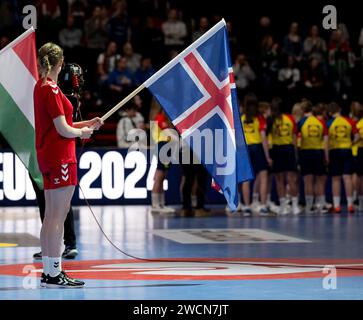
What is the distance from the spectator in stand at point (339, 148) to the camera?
733 inches

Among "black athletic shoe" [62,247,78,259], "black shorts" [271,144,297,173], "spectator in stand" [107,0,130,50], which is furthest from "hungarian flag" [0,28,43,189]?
"spectator in stand" [107,0,130,50]

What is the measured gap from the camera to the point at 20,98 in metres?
10.9

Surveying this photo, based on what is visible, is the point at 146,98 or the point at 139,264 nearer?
→ the point at 139,264

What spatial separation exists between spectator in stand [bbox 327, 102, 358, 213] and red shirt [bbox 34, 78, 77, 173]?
10358 millimetres

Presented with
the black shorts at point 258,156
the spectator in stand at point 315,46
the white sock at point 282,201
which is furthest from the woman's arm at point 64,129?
the spectator in stand at point 315,46

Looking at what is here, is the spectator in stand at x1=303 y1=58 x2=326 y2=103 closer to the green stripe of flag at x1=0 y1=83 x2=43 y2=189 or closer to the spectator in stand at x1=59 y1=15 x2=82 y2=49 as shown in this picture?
the spectator in stand at x1=59 y1=15 x2=82 y2=49

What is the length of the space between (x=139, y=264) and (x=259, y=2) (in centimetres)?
1680

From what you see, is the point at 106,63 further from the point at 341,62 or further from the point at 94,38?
the point at 341,62

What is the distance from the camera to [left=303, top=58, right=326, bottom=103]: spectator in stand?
23.0 m

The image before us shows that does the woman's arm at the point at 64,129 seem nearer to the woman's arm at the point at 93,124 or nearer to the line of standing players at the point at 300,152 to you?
the woman's arm at the point at 93,124
